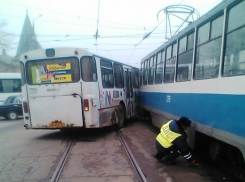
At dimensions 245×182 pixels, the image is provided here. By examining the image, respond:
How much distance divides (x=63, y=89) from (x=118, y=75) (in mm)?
3046

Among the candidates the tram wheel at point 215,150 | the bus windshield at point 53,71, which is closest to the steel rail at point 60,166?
the bus windshield at point 53,71

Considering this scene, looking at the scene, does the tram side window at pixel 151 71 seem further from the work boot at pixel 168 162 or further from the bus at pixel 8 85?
the bus at pixel 8 85

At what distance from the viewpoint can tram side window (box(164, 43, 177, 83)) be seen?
6.54 meters

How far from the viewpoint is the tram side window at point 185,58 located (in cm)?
532

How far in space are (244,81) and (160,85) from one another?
4.73m

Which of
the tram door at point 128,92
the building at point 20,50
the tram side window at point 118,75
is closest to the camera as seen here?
the tram side window at point 118,75

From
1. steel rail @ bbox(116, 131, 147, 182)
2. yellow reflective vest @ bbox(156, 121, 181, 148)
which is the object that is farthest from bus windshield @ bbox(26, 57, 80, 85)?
yellow reflective vest @ bbox(156, 121, 181, 148)

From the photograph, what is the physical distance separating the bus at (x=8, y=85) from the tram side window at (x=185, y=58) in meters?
15.8

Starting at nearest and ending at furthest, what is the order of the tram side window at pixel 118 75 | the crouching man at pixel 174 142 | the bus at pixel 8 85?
the crouching man at pixel 174 142 → the tram side window at pixel 118 75 → the bus at pixel 8 85

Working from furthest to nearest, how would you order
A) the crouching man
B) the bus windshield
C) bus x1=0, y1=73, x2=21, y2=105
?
bus x1=0, y1=73, x2=21, y2=105
the bus windshield
the crouching man

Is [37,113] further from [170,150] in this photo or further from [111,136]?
[170,150]

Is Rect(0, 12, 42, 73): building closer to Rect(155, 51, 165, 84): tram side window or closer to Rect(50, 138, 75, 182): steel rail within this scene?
Rect(155, 51, 165, 84): tram side window

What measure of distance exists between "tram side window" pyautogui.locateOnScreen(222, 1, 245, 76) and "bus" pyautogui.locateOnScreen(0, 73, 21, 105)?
17.6 m

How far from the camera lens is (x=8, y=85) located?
17594 millimetres
